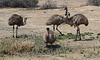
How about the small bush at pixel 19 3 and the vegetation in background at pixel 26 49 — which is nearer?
the vegetation in background at pixel 26 49

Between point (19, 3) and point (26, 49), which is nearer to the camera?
point (26, 49)

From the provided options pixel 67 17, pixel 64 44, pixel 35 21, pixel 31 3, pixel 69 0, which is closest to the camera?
pixel 64 44

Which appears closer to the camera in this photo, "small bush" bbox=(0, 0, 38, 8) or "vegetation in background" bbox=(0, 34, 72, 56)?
"vegetation in background" bbox=(0, 34, 72, 56)

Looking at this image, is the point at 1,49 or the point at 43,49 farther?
the point at 43,49

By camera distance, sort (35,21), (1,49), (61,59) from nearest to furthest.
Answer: (61,59), (1,49), (35,21)

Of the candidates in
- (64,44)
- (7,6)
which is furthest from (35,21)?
(7,6)

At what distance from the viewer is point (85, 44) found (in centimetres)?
1077

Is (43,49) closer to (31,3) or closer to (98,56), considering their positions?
(98,56)

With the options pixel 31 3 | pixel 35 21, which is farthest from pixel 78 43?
pixel 31 3

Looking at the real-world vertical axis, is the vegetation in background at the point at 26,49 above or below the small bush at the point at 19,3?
above

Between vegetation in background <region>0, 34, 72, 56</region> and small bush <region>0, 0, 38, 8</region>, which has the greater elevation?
vegetation in background <region>0, 34, 72, 56</region>

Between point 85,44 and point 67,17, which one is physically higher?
point 67,17

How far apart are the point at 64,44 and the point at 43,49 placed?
1599 mm

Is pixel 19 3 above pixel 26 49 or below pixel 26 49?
below
